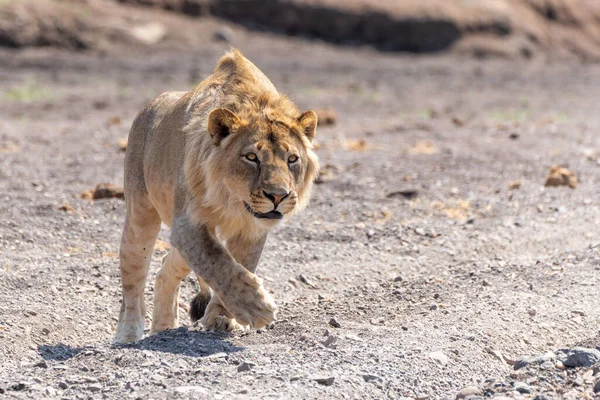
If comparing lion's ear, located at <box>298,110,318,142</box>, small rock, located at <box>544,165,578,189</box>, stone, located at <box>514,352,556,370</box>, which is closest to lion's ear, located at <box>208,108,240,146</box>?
lion's ear, located at <box>298,110,318,142</box>

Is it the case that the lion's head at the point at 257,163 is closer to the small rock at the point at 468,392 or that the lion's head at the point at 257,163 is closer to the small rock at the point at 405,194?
the small rock at the point at 468,392

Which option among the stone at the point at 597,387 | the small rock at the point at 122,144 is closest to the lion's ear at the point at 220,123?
the stone at the point at 597,387

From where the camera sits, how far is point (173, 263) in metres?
6.38

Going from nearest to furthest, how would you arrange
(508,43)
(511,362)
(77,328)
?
1. (511,362)
2. (77,328)
3. (508,43)

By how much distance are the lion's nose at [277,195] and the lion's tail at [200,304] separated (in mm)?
1484

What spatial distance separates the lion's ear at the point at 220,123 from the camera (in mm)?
5395

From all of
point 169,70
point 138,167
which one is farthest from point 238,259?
point 169,70

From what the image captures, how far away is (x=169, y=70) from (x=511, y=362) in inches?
613

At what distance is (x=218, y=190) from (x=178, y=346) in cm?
86

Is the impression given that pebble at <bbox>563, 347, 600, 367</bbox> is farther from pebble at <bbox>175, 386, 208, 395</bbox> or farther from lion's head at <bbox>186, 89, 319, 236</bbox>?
pebble at <bbox>175, 386, 208, 395</bbox>

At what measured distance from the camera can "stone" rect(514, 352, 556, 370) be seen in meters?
5.15

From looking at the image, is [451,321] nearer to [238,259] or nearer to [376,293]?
[376,293]

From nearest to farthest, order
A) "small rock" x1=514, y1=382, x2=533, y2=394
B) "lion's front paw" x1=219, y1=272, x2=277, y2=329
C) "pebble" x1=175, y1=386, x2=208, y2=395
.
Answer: "pebble" x1=175, y1=386, x2=208, y2=395, "small rock" x1=514, y1=382, x2=533, y2=394, "lion's front paw" x1=219, y1=272, x2=277, y2=329

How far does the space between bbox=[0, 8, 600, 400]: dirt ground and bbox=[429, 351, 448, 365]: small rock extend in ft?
0.05
